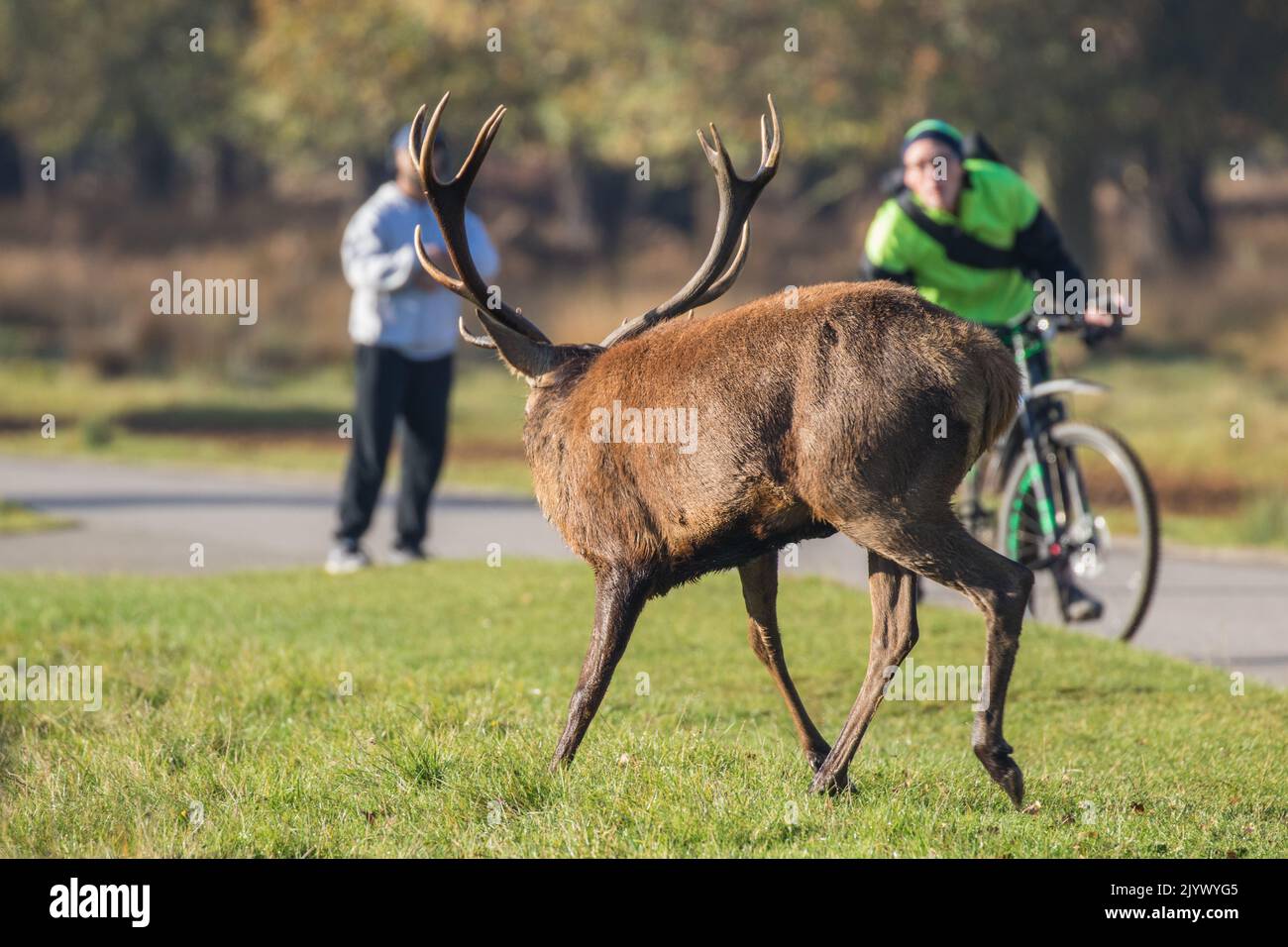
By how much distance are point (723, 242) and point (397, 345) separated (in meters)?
4.43

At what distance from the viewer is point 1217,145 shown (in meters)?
25.2

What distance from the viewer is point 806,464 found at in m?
4.86

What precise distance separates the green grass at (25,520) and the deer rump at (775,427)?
28.4ft

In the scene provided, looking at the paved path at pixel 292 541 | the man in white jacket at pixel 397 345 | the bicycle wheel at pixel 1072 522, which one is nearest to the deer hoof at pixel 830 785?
the bicycle wheel at pixel 1072 522

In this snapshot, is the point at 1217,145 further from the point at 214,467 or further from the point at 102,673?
the point at 102,673

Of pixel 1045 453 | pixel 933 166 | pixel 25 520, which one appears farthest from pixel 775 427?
pixel 25 520

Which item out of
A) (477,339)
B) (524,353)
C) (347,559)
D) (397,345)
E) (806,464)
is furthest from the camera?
(347,559)

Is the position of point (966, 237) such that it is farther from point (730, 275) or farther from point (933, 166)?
point (730, 275)

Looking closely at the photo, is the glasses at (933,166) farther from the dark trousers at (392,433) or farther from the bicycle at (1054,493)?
the dark trousers at (392,433)

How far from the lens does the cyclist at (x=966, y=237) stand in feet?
25.1

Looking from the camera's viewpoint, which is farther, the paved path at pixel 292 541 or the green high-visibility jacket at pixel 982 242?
the paved path at pixel 292 541

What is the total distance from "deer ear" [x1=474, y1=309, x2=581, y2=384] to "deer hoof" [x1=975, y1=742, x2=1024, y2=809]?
70.3 inches

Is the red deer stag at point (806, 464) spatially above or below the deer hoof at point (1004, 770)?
above
